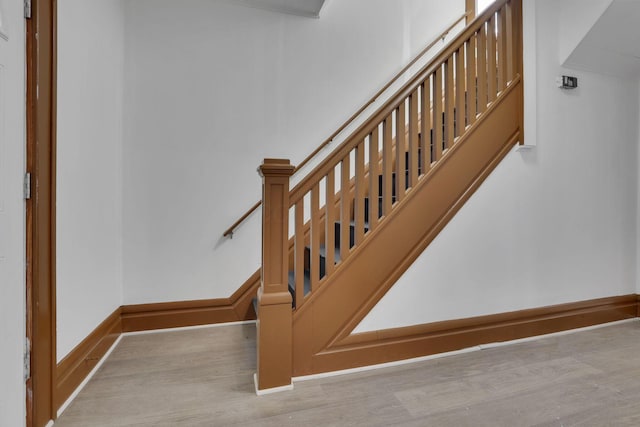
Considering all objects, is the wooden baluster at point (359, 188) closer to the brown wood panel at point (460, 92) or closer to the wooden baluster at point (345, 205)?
the wooden baluster at point (345, 205)

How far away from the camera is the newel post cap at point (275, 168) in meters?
1.53

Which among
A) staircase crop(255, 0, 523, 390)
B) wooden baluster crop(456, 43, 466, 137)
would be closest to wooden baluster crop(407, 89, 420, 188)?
staircase crop(255, 0, 523, 390)

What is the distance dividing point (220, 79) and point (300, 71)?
0.68 meters

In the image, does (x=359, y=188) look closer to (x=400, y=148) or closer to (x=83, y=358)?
(x=400, y=148)

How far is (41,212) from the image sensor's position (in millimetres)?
1259

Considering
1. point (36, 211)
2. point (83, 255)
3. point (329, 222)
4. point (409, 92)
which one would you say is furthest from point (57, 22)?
point (409, 92)

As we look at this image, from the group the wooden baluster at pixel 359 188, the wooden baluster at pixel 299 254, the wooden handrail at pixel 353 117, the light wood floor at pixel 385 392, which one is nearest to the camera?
the light wood floor at pixel 385 392

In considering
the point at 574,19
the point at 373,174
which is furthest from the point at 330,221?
the point at 574,19

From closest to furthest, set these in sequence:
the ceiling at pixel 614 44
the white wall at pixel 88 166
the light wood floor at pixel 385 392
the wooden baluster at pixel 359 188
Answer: the light wood floor at pixel 385 392, the white wall at pixel 88 166, the wooden baluster at pixel 359 188, the ceiling at pixel 614 44

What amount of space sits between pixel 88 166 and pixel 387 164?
169 centimetres

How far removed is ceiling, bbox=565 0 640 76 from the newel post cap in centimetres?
232

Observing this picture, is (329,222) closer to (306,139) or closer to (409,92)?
(409,92)

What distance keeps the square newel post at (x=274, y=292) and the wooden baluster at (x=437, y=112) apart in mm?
1006

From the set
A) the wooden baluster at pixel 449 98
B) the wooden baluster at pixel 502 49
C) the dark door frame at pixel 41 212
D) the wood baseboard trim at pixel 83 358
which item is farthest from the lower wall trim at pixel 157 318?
the wooden baluster at pixel 502 49
